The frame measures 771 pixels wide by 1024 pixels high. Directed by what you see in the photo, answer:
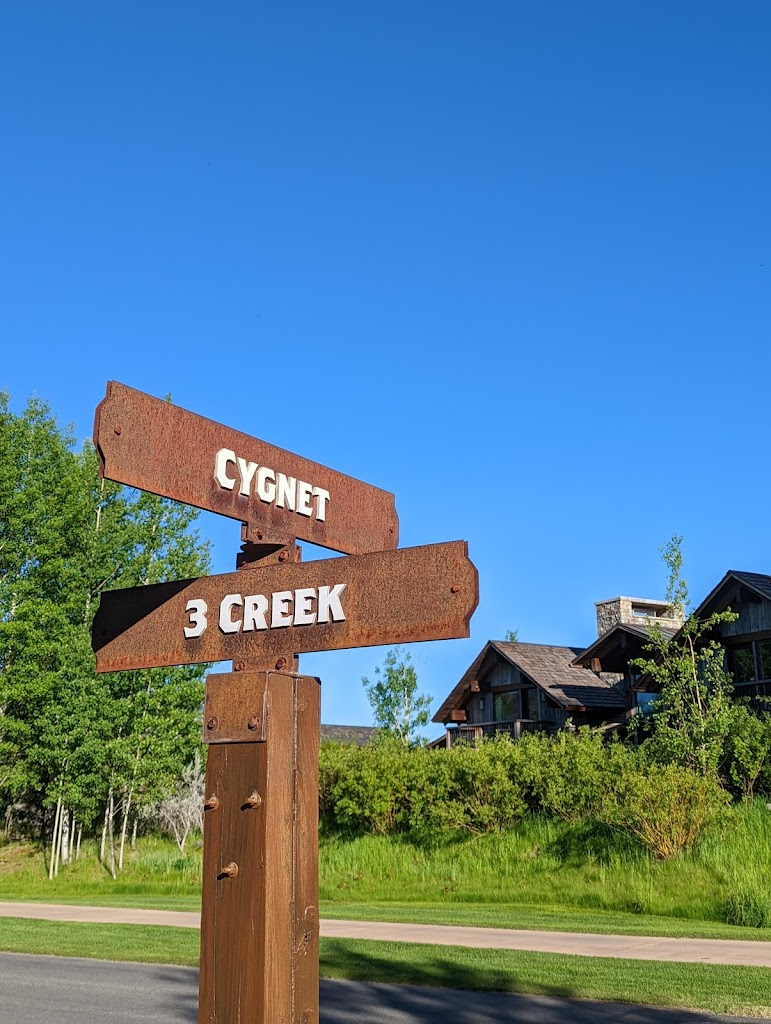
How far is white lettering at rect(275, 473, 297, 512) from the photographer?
3.94 metres

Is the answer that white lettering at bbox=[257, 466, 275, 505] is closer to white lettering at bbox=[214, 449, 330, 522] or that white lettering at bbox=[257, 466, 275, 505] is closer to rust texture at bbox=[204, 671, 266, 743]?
white lettering at bbox=[214, 449, 330, 522]

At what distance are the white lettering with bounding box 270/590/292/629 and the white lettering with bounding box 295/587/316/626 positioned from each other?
0.10 feet

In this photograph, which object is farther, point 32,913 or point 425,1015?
point 32,913

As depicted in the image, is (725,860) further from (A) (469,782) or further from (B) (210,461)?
(B) (210,461)

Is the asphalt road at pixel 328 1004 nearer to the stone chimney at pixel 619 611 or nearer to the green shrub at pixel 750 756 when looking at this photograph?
the green shrub at pixel 750 756

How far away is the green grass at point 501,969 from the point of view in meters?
8.27

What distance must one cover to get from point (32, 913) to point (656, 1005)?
463 inches

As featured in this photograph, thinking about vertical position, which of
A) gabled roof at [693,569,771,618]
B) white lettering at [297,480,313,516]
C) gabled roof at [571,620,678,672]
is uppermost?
gabled roof at [693,569,771,618]

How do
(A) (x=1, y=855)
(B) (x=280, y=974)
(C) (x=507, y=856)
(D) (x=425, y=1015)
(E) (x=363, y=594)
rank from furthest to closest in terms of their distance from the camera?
(A) (x=1, y=855)
(C) (x=507, y=856)
(D) (x=425, y=1015)
(E) (x=363, y=594)
(B) (x=280, y=974)

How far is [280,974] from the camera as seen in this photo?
3.14 metres

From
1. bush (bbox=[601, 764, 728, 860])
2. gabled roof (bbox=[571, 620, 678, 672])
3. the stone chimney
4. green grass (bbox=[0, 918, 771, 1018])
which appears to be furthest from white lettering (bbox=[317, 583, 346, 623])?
the stone chimney

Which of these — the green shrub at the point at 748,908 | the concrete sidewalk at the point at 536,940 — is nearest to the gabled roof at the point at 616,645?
the green shrub at the point at 748,908

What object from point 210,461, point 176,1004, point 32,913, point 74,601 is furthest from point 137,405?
point 74,601

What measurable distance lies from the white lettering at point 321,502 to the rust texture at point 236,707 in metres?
0.90
